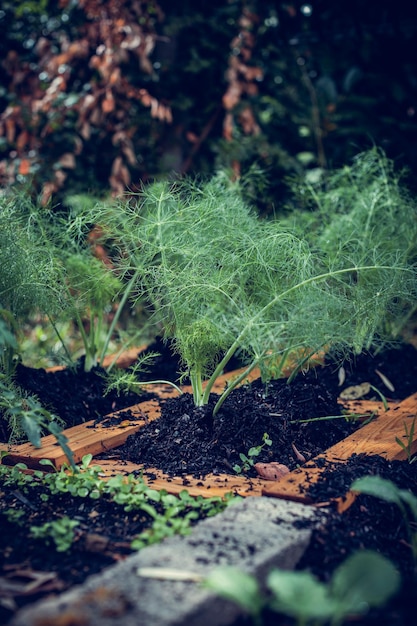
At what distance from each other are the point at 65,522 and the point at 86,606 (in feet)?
1.90

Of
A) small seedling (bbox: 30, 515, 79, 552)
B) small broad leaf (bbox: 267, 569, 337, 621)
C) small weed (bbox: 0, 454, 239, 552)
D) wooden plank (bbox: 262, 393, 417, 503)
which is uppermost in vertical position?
small broad leaf (bbox: 267, 569, 337, 621)

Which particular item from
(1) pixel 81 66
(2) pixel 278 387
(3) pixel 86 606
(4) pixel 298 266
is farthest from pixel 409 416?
(1) pixel 81 66

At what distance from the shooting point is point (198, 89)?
17.0 ft

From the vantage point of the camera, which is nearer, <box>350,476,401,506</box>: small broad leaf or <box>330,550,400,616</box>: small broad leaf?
<box>330,550,400,616</box>: small broad leaf

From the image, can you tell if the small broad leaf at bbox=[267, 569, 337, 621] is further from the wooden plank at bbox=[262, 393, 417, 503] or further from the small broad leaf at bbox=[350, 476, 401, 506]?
the wooden plank at bbox=[262, 393, 417, 503]

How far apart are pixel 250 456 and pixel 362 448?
0.40 metres

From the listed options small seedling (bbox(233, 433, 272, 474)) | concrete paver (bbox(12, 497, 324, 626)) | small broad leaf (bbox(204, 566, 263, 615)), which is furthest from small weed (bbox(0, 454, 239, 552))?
small broad leaf (bbox(204, 566, 263, 615))

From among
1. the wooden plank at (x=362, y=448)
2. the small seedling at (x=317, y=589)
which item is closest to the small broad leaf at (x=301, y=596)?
the small seedling at (x=317, y=589)

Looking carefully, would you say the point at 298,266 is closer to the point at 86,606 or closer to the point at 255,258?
the point at 255,258

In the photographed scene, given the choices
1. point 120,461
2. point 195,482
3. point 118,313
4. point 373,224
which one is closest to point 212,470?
point 195,482

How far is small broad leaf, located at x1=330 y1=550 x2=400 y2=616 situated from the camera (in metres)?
1.28

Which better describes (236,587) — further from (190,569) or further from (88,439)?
(88,439)

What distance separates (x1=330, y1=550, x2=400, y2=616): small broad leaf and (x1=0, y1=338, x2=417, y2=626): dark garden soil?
6.2 inches

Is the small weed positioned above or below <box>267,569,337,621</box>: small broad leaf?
below
